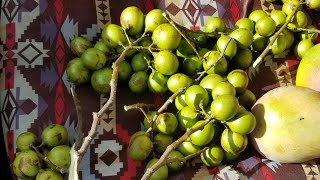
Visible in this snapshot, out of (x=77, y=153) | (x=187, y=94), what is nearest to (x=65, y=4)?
(x=187, y=94)

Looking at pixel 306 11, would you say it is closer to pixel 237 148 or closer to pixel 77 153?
pixel 237 148

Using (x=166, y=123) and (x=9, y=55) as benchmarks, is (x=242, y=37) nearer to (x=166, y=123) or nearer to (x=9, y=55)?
(x=166, y=123)

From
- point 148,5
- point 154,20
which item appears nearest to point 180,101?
point 154,20

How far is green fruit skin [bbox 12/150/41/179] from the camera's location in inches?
49.4

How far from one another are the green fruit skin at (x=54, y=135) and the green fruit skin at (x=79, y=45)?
28 cm

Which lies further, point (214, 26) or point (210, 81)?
point (214, 26)

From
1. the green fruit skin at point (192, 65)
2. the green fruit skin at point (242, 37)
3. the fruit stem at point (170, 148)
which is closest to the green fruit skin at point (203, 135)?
the fruit stem at point (170, 148)

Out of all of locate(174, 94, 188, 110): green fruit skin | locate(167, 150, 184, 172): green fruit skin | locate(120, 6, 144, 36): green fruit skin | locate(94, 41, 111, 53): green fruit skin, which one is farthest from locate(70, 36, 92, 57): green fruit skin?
locate(167, 150, 184, 172): green fruit skin

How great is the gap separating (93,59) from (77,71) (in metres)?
0.07

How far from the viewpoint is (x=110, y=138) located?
143 centimetres

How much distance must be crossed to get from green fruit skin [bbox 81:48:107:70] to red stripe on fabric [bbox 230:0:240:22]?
0.58 metres

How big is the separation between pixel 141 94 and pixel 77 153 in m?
0.50

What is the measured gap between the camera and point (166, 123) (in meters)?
1.34

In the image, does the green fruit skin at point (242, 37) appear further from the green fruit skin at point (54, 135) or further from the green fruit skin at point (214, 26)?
the green fruit skin at point (54, 135)
